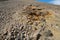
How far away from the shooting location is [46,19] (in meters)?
5.84

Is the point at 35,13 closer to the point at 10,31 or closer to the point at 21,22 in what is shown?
the point at 21,22

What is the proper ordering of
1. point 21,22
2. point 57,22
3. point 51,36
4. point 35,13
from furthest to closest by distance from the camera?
point 35,13, point 21,22, point 57,22, point 51,36

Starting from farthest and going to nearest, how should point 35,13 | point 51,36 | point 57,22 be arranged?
point 35,13, point 57,22, point 51,36

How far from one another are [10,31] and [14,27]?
0.18 m

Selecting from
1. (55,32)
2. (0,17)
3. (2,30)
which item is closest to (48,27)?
(55,32)

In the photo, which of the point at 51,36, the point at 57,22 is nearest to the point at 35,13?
the point at 57,22

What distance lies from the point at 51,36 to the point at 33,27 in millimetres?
710

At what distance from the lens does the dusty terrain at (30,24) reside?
17.2ft

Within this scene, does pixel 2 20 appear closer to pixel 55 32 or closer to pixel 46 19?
pixel 46 19

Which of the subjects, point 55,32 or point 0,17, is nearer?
point 55,32

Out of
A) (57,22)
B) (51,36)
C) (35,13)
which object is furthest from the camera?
(35,13)

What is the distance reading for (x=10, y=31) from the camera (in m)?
5.75

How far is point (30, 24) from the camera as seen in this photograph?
5.79 metres

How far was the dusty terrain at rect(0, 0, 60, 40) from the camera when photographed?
5.24 m
